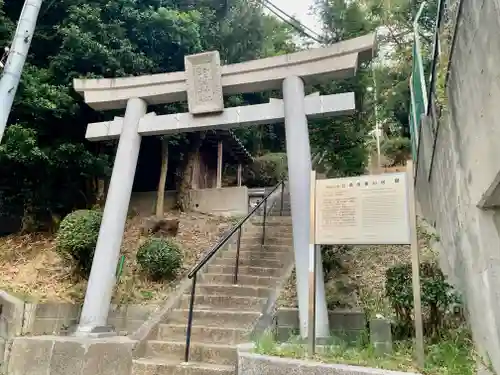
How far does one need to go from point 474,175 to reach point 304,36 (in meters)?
9.94

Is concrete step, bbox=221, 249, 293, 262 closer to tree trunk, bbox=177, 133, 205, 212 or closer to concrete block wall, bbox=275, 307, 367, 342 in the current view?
concrete block wall, bbox=275, 307, 367, 342

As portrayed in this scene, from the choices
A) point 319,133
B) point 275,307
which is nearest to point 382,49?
point 319,133

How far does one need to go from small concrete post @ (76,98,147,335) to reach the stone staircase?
84cm

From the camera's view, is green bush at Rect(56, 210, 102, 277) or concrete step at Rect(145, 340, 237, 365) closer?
concrete step at Rect(145, 340, 237, 365)

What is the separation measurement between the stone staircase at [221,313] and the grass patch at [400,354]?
69 centimetres

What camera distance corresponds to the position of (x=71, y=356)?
4406 millimetres

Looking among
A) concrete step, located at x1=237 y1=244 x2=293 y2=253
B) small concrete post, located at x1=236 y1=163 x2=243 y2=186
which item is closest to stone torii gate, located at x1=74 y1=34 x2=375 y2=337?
concrete step, located at x1=237 y1=244 x2=293 y2=253

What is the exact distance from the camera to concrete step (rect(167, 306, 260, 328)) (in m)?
4.80

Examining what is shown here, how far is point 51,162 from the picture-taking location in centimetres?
763

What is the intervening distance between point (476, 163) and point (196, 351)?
317 centimetres

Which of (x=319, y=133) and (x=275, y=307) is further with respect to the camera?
(x=319, y=133)

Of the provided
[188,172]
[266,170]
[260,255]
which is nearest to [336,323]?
[260,255]

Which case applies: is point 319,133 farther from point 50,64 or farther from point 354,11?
point 50,64

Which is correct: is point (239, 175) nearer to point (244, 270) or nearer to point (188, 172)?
point (188, 172)
